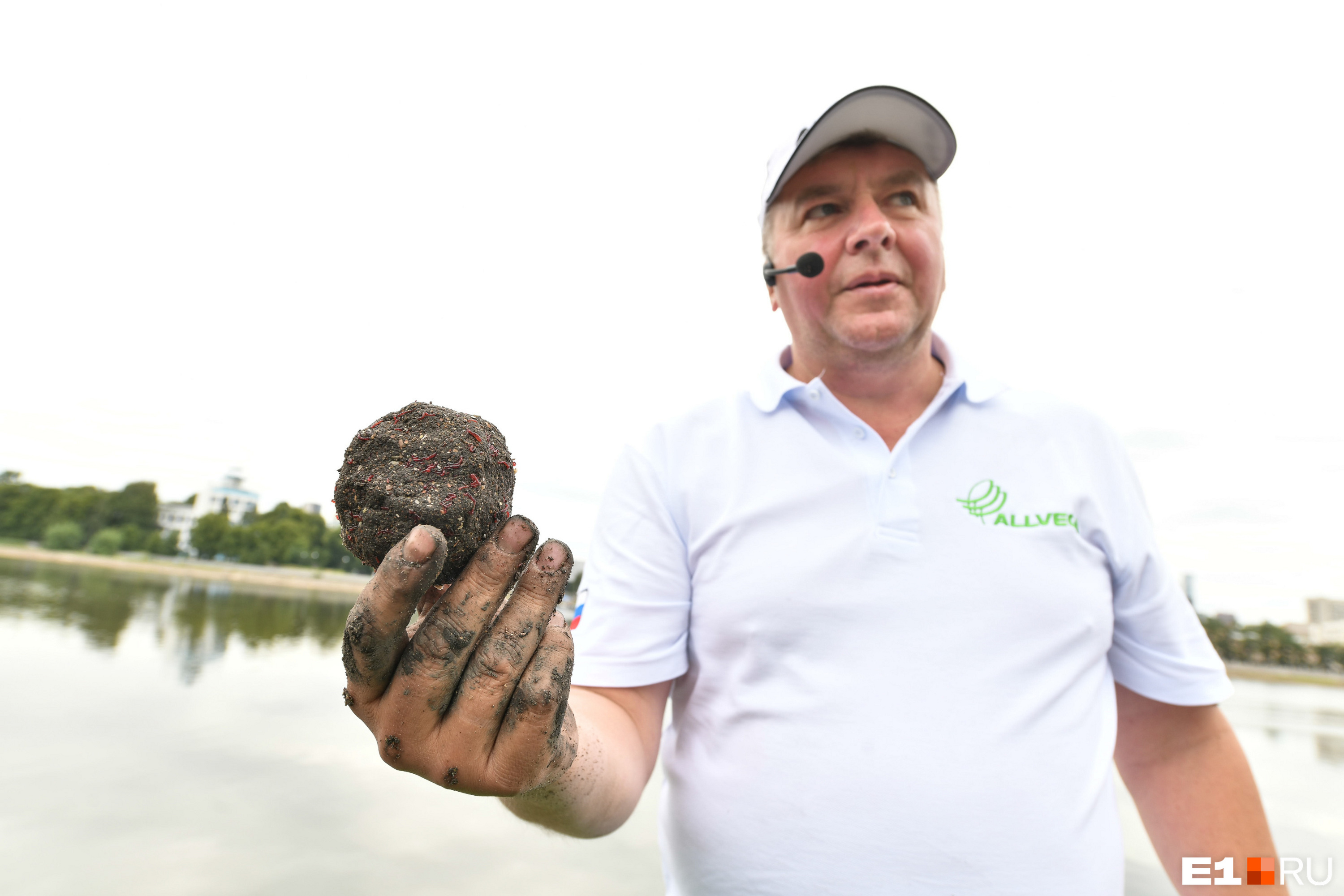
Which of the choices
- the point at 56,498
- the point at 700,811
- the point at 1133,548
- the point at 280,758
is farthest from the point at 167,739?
the point at 56,498

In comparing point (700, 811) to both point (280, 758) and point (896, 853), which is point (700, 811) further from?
point (280, 758)

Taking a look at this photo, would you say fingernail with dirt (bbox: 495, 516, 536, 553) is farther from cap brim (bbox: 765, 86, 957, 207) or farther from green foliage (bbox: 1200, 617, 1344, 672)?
green foliage (bbox: 1200, 617, 1344, 672)

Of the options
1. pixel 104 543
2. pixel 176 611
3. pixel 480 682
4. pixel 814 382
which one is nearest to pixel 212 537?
pixel 104 543

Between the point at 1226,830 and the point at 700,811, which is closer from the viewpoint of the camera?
the point at 700,811

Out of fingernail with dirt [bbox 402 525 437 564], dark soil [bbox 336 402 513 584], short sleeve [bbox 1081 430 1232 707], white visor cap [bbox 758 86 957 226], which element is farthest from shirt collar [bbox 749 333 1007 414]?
fingernail with dirt [bbox 402 525 437 564]

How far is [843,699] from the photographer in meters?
1.85

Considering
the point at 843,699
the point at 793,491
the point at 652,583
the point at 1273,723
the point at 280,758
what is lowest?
the point at 1273,723

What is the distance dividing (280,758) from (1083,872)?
660 inches

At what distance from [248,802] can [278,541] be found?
43951 mm

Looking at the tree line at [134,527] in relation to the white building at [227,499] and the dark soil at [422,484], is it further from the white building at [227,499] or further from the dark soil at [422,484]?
the dark soil at [422,484]

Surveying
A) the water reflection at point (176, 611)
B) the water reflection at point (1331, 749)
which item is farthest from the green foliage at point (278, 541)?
the water reflection at point (1331, 749)

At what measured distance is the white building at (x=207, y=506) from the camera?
84.2 metres

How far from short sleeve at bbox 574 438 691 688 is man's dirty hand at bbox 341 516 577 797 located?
22.1 inches

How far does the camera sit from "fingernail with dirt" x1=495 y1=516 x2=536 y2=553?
1.40 metres
